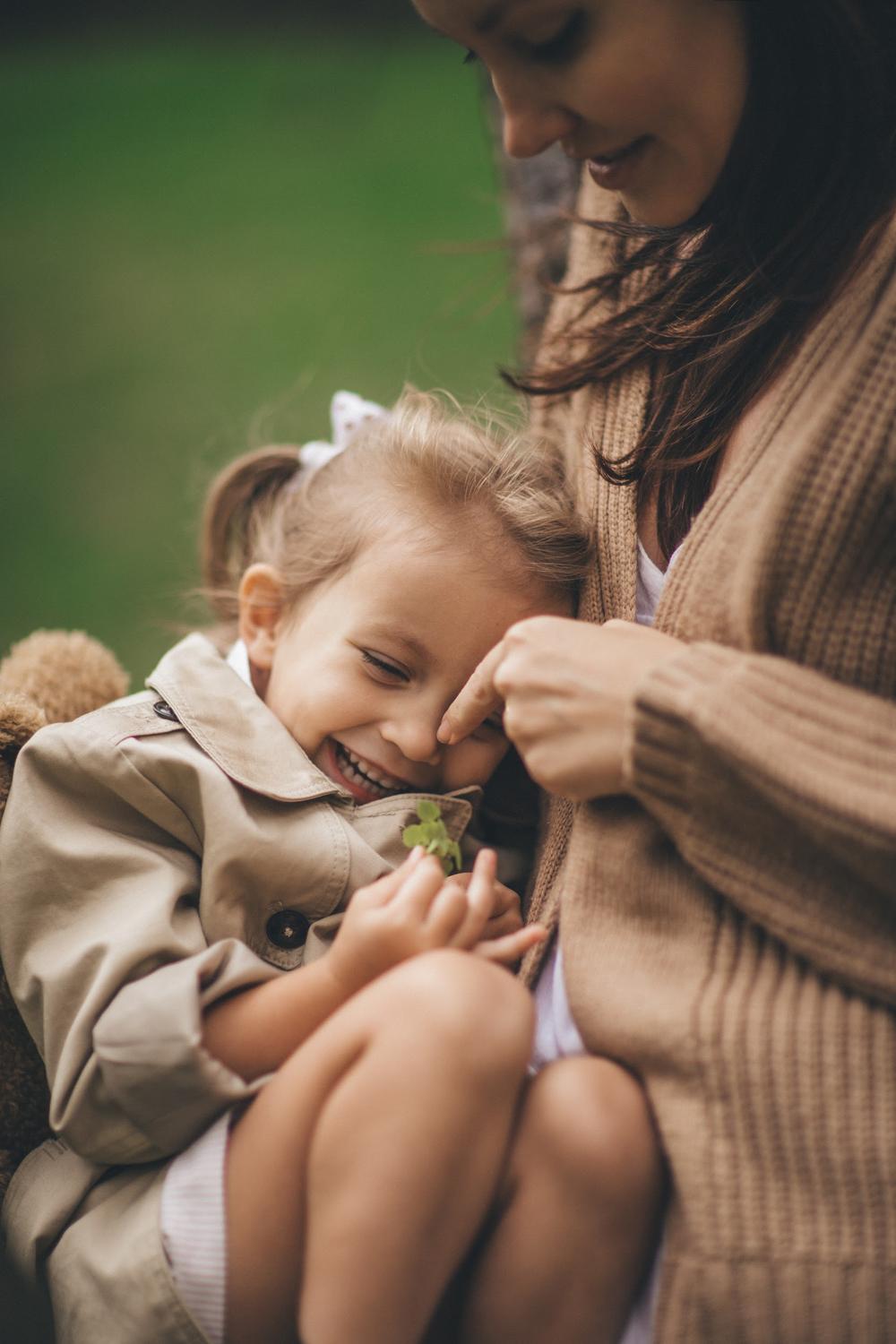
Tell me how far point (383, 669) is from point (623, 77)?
809 millimetres

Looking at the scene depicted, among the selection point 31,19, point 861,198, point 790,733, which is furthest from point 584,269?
point 31,19

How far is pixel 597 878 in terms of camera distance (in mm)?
1329

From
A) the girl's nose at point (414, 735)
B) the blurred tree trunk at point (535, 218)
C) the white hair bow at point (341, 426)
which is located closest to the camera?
the girl's nose at point (414, 735)

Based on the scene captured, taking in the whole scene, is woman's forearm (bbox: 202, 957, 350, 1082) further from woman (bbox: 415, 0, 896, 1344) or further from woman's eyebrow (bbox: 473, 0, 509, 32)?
woman's eyebrow (bbox: 473, 0, 509, 32)

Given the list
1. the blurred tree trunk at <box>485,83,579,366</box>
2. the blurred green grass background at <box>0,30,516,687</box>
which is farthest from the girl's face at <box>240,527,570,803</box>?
the blurred green grass background at <box>0,30,516,687</box>

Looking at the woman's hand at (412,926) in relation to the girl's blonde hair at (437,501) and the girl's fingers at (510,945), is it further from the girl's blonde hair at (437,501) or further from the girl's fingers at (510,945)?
the girl's blonde hair at (437,501)

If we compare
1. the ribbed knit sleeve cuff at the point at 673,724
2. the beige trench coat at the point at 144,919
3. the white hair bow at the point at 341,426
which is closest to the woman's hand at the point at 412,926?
the beige trench coat at the point at 144,919

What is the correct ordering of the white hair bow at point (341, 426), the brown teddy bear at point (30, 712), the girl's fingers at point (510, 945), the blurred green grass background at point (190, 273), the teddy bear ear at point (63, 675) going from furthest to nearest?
the blurred green grass background at point (190, 273), the white hair bow at point (341, 426), the teddy bear ear at point (63, 675), the brown teddy bear at point (30, 712), the girl's fingers at point (510, 945)

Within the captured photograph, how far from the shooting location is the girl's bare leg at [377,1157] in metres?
1.07

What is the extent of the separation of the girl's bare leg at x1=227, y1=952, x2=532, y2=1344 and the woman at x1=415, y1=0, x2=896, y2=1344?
11cm

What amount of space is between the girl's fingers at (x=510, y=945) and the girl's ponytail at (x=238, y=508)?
1.00 metres

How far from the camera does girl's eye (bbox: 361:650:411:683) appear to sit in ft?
5.21

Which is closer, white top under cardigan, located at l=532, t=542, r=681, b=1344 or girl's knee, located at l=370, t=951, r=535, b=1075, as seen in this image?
girl's knee, located at l=370, t=951, r=535, b=1075

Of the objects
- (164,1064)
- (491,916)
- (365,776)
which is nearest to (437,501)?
(365,776)
